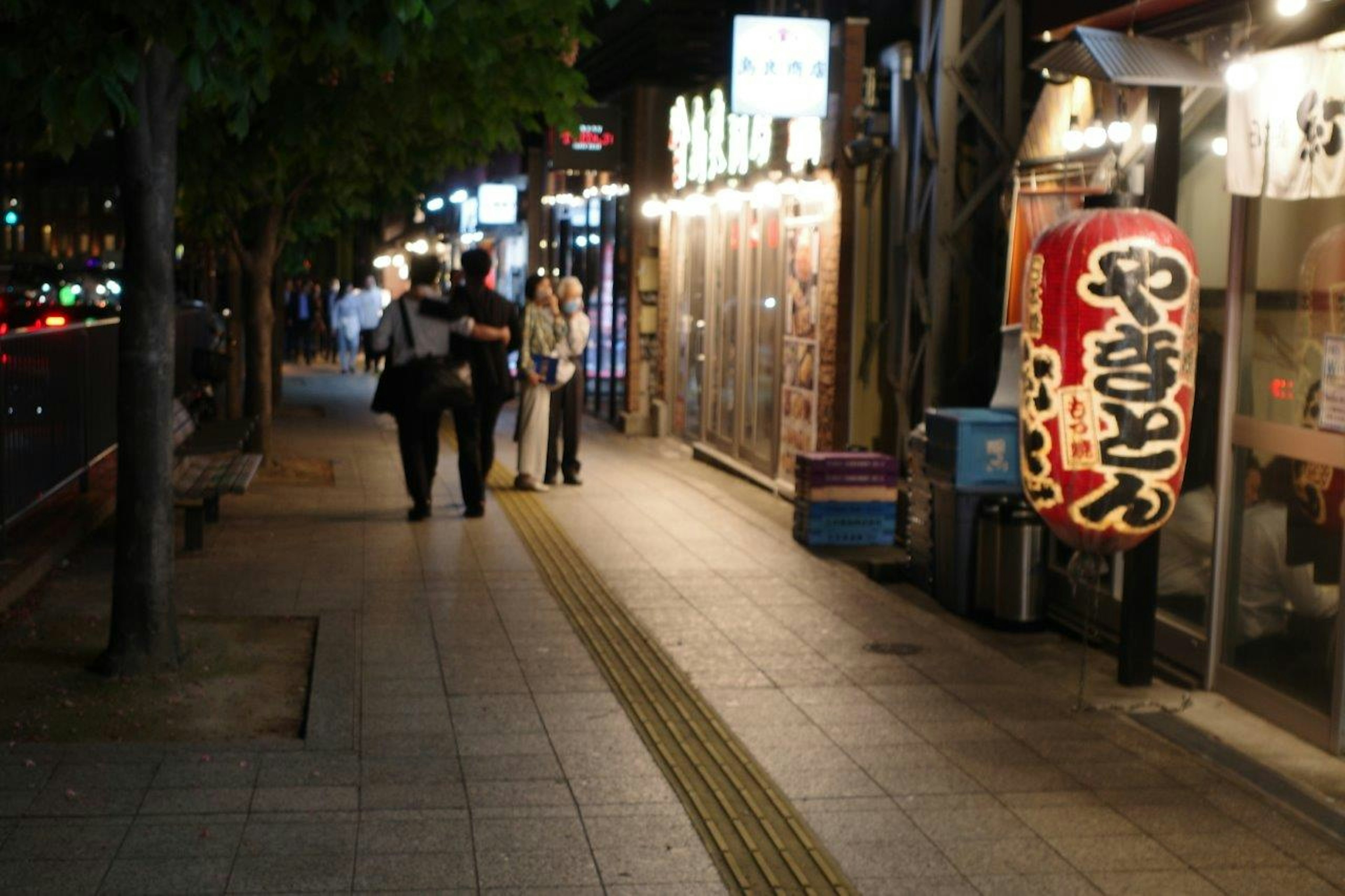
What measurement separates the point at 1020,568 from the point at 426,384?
5.40 m

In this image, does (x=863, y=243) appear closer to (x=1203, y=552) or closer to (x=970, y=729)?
(x=1203, y=552)

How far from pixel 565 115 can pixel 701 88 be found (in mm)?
6941

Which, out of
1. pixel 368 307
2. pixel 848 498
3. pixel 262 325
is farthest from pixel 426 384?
pixel 368 307

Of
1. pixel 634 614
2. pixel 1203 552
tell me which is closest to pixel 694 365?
pixel 634 614

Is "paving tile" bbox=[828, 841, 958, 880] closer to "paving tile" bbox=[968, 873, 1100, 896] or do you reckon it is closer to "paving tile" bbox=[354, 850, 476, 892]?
"paving tile" bbox=[968, 873, 1100, 896]

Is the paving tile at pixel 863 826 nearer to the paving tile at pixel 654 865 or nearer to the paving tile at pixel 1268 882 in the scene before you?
the paving tile at pixel 654 865

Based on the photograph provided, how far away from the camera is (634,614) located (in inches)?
425

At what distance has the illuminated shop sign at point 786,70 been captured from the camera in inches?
579

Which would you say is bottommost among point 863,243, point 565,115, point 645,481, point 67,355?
point 645,481

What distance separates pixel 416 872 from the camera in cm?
604

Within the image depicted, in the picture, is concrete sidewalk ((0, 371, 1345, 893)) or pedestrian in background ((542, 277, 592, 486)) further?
pedestrian in background ((542, 277, 592, 486))

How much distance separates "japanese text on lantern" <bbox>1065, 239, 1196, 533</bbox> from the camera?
8.14 m

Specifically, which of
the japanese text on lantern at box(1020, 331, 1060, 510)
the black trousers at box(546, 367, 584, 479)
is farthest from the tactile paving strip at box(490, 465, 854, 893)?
the black trousers at box(546, 367, 584, 479)

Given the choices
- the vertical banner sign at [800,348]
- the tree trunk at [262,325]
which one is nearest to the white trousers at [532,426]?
the vertical banner sign at [800,348]
